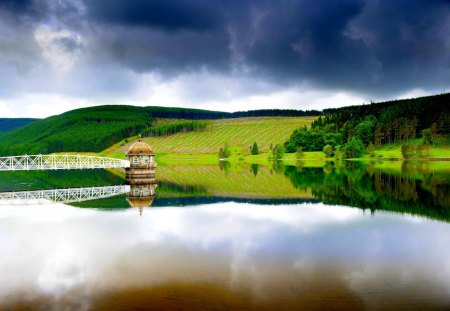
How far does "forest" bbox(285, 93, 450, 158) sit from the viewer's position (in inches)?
5428

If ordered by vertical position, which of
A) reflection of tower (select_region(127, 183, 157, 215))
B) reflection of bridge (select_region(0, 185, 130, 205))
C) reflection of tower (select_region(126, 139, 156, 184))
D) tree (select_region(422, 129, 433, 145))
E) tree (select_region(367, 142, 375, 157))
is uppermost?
tree (select_region(422, 129, 433, 145))

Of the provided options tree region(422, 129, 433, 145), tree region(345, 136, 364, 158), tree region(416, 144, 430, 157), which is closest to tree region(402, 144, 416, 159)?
tree region(416, 144, 430, 157)

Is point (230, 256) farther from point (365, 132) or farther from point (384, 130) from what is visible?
point (384, 130)

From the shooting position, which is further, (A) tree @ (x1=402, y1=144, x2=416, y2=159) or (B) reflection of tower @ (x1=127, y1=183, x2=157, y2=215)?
(A) tree @ (x1=402, y1=144, x2=416, y2=159)

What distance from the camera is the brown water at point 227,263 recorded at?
47.1ft

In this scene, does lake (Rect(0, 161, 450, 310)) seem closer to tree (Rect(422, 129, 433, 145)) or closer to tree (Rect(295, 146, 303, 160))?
tree (Rect(422, 129, 433, 145))

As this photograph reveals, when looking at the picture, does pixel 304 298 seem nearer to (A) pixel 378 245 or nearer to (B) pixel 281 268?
(B) pixel 281 268

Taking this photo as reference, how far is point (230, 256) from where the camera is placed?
65.5ft

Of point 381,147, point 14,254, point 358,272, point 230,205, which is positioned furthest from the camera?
point 381,147

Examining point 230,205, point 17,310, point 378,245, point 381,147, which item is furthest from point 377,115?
point 17,310

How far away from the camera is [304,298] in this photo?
562 inches

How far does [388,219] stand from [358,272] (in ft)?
46.2

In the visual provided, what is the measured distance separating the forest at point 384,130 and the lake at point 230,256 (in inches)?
4214

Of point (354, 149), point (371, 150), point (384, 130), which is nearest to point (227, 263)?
point (354, 149)
